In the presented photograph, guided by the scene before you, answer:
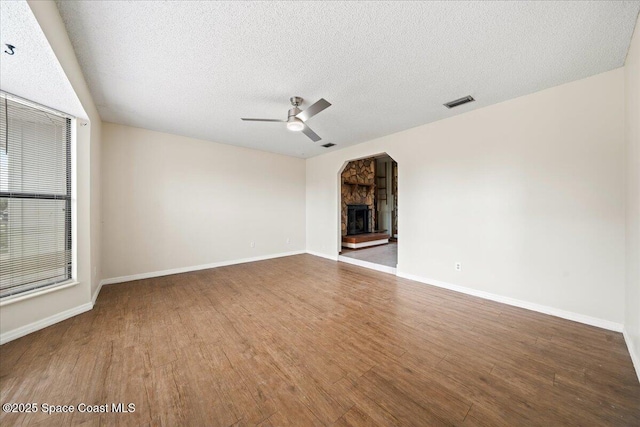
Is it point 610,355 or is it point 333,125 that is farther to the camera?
point 333,125

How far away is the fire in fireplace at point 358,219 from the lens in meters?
7.10

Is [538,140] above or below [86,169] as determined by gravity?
above

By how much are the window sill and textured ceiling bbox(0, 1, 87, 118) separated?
193cm

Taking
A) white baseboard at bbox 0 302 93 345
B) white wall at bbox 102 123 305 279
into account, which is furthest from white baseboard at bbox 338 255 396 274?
white baseboard at bbox 0 302 93 345

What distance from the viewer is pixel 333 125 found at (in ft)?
12.6

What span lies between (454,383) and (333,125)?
3.61 meters

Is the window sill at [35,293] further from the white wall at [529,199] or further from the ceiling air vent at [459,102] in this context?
the ceiling air vent at [459,102]

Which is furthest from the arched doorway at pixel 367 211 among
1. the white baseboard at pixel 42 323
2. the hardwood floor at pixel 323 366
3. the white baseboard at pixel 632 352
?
the white baseboard at pixel 42 323

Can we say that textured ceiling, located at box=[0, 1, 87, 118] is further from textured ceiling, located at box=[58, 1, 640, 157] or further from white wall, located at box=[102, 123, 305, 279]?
white wall, located at box=[102, 123, 305, 279]

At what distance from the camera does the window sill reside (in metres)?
2.08

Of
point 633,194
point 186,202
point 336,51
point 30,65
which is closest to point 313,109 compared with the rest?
point 336,51

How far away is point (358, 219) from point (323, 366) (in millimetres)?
5864

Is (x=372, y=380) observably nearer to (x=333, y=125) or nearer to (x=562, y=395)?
(x=562, y=395)

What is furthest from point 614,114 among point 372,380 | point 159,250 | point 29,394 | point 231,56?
point 159,250
